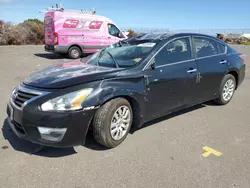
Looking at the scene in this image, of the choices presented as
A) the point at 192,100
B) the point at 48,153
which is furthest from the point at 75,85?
the point at 192,100

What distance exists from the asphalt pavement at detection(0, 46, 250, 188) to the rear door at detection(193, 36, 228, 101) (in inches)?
27.9

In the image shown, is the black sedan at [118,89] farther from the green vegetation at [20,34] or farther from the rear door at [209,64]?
the green vegetation at [20,34]

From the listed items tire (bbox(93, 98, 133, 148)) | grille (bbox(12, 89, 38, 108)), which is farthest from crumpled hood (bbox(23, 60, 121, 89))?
tire (bbox(93, 98, 133, 148))

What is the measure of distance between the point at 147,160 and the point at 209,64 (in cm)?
244

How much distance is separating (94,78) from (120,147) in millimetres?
1035

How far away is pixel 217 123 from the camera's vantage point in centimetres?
441

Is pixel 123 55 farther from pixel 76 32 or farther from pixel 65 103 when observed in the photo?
pixel 76 32

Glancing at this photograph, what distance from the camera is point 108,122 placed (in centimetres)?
320

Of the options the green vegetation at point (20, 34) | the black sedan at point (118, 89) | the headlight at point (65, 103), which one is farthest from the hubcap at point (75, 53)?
the green vegetation at point (20, 34)

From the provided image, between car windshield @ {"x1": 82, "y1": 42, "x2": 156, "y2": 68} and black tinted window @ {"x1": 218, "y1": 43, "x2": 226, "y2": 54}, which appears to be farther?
black tinted window @ {"x1": 218, "y1": 43, "x2": 226, "y2": 54}

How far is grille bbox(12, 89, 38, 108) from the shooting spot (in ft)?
10.2

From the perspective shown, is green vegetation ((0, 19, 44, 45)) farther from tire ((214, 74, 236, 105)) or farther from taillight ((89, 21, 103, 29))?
tire ((214, 74, 236, 105))

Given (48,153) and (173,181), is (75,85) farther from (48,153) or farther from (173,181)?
(173,181)

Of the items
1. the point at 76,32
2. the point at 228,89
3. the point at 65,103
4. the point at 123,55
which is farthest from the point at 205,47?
the point at 76,32
